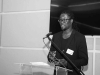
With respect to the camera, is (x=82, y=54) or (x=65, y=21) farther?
(x=65, y=21)

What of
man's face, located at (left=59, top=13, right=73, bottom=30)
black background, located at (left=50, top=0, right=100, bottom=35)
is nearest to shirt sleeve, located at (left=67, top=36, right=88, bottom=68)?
man's face, located at (left=59, top=13, right=73, bottom=30)

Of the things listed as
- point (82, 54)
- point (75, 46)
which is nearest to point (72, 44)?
point (75, 46)

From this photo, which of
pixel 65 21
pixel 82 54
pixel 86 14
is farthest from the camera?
pixel 86 14

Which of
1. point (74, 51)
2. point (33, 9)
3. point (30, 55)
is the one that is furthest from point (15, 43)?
point (74, 51)

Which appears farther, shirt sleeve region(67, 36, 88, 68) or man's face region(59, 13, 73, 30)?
man's face region(59, 13, 73, 30)

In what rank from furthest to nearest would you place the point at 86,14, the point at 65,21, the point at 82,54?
the point at 86,14, the point at 65,21, the point at 82,54

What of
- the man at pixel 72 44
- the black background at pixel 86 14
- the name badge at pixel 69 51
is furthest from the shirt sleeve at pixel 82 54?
the black background at pixel 86 14

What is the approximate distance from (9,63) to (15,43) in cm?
43

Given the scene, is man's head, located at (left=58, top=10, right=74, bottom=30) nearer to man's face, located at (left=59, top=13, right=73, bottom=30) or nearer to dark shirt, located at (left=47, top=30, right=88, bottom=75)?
man's face, located at (left=59, top=13, right=73, bottom=30)

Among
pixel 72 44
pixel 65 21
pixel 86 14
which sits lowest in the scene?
pixel 72 44

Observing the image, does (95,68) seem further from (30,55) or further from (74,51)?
(30,55)

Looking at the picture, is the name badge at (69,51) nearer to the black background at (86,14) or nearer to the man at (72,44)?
the man at (72,44)

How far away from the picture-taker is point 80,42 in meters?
1.90

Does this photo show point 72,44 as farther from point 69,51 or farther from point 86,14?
point 86,14
